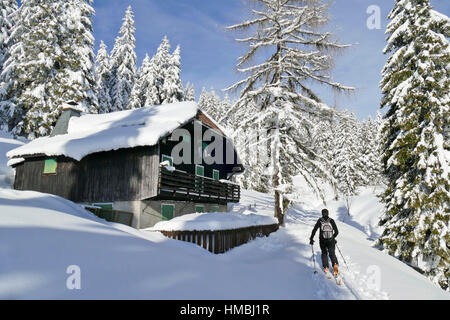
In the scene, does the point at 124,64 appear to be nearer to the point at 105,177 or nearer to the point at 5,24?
the point at 5,24

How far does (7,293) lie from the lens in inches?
131

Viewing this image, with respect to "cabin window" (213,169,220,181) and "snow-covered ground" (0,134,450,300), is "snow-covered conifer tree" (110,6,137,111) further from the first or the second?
"snow-covered ground" (0,134,450,300)

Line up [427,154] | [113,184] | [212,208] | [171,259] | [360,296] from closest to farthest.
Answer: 1. [171,259]
2. [360,296]
3. [427,154]
4. [113,184]
5. [212,208]

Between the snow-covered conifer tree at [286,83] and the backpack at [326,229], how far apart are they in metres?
7.09

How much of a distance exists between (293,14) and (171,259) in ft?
56.3

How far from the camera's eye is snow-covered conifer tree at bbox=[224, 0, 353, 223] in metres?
16.6

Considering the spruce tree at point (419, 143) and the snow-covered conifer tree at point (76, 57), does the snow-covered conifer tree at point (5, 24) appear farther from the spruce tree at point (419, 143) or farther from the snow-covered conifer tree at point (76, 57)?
the spruce tree at point (419, 143)

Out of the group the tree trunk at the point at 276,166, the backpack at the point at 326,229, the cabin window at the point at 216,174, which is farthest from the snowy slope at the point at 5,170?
the backpack at the point at 326,229

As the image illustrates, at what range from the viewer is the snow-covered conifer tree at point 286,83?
16.6m

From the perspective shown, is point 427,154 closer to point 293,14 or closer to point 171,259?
point 293,14

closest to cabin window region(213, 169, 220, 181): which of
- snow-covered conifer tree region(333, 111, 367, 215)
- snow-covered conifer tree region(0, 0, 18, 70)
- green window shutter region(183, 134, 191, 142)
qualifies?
green window shutter region(183, 134, 191, 142)

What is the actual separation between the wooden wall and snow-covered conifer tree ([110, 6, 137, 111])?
25433 millimetres

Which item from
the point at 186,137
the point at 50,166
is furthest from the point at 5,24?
the point at 186,137

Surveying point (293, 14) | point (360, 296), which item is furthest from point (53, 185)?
point (293, 14)
